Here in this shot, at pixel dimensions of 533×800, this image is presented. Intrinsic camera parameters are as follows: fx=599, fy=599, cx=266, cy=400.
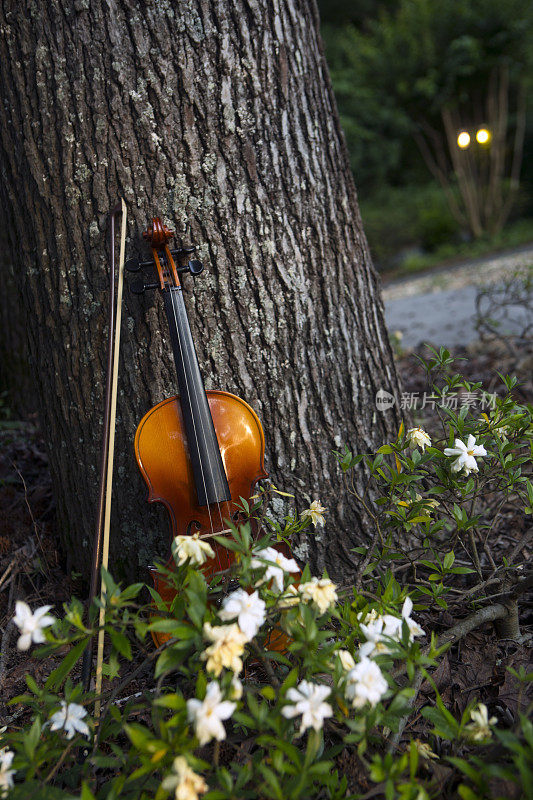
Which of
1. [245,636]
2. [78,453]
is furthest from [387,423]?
[245,636]

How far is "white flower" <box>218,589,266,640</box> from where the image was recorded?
1.00m

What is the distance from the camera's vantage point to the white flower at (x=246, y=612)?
100cm

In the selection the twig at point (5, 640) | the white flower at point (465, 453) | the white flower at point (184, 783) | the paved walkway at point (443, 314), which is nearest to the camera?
the white flower at point (184, 783)

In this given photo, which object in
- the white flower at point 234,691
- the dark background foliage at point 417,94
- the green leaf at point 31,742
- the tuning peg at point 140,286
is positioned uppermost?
the dark background foliage at point 417,94

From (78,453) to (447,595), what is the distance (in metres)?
1.18

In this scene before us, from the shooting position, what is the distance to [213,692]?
945mm

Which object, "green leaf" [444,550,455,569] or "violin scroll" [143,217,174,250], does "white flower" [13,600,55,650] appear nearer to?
"green leaf" [444,550,455,569]

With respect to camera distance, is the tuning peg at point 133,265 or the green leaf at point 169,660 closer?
the green leaf at point 169,660

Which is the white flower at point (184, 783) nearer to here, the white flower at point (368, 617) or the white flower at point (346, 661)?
the white flower at point (346, 661)

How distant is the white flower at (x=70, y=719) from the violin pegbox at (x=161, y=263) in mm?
1013

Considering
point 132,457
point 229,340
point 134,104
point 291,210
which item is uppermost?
point 134,104

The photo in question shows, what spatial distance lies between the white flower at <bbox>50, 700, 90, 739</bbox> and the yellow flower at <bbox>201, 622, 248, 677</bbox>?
0.30 m

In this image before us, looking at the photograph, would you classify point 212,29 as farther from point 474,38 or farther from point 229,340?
point 474,38

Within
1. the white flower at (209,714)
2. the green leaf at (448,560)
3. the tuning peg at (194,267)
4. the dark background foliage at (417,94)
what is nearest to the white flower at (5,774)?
the white flower at (209,714)
